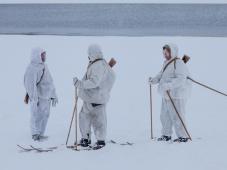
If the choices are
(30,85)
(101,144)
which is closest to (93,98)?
(101,144)

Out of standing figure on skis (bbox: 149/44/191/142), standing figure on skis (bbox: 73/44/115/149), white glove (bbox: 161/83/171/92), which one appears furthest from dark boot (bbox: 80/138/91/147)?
white glove (bbox: 161/83/171/92)

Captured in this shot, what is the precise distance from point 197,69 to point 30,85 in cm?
601

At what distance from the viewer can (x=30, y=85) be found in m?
8.27

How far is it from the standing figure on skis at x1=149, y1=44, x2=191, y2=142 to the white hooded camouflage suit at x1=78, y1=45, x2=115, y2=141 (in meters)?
0.80

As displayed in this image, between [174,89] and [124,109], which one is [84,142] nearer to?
[174,89]

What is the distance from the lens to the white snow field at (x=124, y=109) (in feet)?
22.2

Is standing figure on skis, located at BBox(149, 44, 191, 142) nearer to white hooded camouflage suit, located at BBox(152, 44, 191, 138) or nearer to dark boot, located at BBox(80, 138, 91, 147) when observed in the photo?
white hooded camouflage suit, located at BBox(152, 44, 191, 138)

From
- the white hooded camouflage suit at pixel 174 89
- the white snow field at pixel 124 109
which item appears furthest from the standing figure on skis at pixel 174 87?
the white snow field at pixel 124 109

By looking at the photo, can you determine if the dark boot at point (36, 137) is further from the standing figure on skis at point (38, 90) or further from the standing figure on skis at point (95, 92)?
→ the standing figure on skis at point (95, 92)

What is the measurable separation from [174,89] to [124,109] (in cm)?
288

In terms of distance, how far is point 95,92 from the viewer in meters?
7.65

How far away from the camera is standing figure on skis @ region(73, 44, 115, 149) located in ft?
24.7

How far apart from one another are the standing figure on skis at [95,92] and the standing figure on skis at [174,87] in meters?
0.80

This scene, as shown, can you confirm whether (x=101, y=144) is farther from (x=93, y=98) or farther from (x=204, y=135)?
(x=204, y=135)
